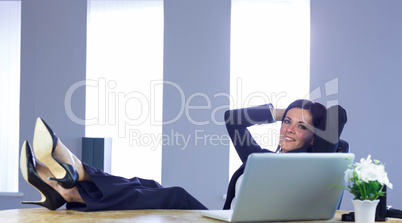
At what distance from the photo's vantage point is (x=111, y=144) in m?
5.48

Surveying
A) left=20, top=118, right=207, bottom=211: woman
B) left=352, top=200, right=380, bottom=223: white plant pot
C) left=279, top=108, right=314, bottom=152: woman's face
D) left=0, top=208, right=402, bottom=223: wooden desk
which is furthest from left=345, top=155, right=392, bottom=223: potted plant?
left=279, top=108, right=314, bottom=152: woman's face

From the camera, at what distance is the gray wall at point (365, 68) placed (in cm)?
528

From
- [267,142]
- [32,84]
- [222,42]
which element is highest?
[222,42]

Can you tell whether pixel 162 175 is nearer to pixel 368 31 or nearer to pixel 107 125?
pixel 107 125

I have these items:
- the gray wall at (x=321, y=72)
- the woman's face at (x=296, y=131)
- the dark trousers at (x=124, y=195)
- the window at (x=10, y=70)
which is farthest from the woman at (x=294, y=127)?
the window at (x=10, y=70)

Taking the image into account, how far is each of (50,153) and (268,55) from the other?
11.5 feet

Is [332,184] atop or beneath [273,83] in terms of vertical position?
beneath

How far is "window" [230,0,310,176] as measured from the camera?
5.41 meters

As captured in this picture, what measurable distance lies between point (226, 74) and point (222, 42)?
335mm

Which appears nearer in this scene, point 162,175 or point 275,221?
point 275,221

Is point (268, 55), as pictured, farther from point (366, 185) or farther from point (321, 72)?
point (366, 185)

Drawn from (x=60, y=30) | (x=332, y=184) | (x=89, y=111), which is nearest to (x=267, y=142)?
(x=89, y=111)

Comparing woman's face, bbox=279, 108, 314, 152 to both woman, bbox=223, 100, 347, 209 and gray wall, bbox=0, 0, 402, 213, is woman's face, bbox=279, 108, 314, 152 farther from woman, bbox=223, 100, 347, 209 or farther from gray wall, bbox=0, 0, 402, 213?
gray wall, bbox=0, 0, 402, 213

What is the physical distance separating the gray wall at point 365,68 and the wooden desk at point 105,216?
3.28 meters
